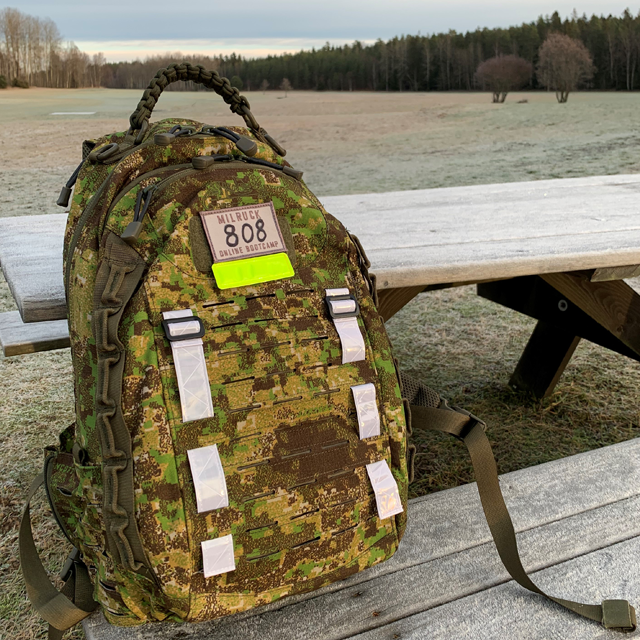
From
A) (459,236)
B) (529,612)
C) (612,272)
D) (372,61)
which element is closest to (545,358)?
(612,272)

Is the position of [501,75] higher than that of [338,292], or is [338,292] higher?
[501,75]

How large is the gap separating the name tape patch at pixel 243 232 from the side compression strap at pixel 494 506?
1.32 ft

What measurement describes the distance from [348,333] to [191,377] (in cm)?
26

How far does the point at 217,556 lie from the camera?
957 mm

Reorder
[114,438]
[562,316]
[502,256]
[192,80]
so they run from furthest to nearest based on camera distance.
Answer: [562,316]
[502,256]
[192,80]
[114,438]

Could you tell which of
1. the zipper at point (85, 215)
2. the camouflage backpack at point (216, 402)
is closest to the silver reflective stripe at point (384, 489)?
the camouflage backpack at point (216, 402)

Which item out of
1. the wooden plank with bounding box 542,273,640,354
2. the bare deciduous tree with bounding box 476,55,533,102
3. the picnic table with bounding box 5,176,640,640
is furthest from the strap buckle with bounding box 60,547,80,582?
the bare deciduous tree with bounding box 476,55,533,102

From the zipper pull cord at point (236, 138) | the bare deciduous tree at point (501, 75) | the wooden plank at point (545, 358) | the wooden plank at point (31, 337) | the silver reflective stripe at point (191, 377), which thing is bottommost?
the wooden plank at point (545, 358)

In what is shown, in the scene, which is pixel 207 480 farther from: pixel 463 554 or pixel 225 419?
pixel 463 554

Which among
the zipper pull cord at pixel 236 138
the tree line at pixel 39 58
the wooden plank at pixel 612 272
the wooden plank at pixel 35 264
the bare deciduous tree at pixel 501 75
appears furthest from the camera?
the bare deciduous tree at pixel 501 75

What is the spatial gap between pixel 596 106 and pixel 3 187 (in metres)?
6.50

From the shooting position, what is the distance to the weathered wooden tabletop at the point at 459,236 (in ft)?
4.90

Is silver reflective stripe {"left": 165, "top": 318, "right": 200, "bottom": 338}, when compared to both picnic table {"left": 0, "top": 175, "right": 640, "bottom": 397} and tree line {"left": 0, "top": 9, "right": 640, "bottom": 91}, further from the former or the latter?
tree line {"left": 0, "top": 9, "right": 640, "bottom": 91}

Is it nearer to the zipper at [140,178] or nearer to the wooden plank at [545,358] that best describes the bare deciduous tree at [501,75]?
the wooden plank at [545,358]
